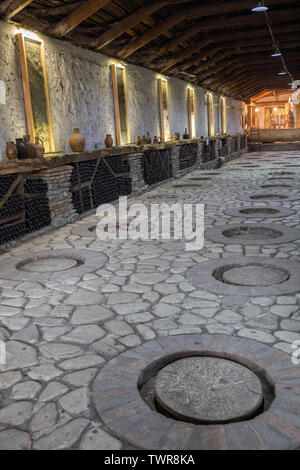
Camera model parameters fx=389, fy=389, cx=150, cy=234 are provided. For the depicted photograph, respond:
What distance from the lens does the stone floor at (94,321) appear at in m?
2.37

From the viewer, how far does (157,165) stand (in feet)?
42.5

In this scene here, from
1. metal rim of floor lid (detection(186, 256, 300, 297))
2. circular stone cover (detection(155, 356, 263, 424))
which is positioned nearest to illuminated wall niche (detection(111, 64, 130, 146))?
metal rim of floor lid (detection(186, 256, 300, 297))

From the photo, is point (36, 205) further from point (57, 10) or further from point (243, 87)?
point (243, 87)

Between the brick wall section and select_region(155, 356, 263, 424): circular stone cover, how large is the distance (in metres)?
5.34

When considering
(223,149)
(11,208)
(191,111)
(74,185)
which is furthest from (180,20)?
(223,149)

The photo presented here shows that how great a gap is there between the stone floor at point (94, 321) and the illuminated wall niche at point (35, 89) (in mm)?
3967

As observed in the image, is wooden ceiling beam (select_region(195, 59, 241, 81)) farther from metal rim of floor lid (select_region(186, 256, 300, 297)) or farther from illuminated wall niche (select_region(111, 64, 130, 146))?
metal rim of floor lid (select_region(186, 256, 300, 297))

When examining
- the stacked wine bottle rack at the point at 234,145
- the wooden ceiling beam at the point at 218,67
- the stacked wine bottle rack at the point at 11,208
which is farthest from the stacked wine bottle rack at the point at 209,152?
the stacked wine bottle rack at the point at 11,208

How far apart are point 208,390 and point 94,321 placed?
142 centimetres

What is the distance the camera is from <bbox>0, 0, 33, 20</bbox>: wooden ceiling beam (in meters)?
7.64

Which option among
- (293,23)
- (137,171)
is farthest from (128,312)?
(293,23)

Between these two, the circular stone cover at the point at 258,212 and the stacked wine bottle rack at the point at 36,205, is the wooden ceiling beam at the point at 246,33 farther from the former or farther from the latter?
the stacked wine bottle rack at the point at 36,205

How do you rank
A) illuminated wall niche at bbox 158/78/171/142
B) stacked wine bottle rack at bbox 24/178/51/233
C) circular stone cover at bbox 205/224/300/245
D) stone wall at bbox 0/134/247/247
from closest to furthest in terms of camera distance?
1. circular stone cover at bbox 205/224/300/245
2. stone wall at bbox 0/134/247/247
3. stacked wine bottle rack at bbox 24/178/51/233
4. illuminated wall niche at bbox 158/78/171/142

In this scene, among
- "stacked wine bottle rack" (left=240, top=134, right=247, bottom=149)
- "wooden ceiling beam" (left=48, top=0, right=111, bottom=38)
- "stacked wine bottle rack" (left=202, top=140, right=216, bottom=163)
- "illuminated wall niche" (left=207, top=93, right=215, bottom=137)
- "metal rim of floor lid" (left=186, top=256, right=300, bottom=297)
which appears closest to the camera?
"metal rim of floor lid" (left=186, top=256, right=300, bottom=297)
